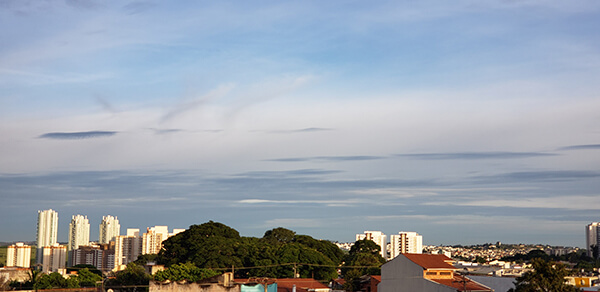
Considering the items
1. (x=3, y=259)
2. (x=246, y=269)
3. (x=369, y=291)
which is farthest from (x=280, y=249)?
(x=3, y=259)

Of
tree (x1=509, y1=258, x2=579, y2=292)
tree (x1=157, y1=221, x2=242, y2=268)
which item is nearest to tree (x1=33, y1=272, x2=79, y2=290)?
tree (x1=157, y1=221, x2=242, y2=268)

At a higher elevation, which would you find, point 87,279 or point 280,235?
point 280,235

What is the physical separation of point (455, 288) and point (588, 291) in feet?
26.5

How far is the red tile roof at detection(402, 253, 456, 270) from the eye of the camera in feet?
162

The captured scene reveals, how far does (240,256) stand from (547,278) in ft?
135

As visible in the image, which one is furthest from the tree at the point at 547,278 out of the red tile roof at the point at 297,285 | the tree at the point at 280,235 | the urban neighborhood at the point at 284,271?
the tree at the point at 280,235

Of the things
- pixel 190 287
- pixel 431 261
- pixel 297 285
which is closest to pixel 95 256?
pixel 297 285

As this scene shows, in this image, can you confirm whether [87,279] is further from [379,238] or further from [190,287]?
[379,238]

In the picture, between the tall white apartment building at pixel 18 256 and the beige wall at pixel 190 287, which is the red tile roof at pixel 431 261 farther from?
the tall white apartment building at pixel 18 256

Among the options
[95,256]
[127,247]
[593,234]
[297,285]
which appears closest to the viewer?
[297,285]

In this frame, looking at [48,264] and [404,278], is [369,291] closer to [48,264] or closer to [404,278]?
[404,278]

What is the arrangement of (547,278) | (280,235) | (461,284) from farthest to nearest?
(280,235) → (461,284) → (547,278)

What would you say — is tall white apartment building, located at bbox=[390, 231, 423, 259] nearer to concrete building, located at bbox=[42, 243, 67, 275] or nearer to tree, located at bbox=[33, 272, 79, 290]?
concrete building, located at bbox=[42, 243, 67, 275]

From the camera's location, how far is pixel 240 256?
242 ft
